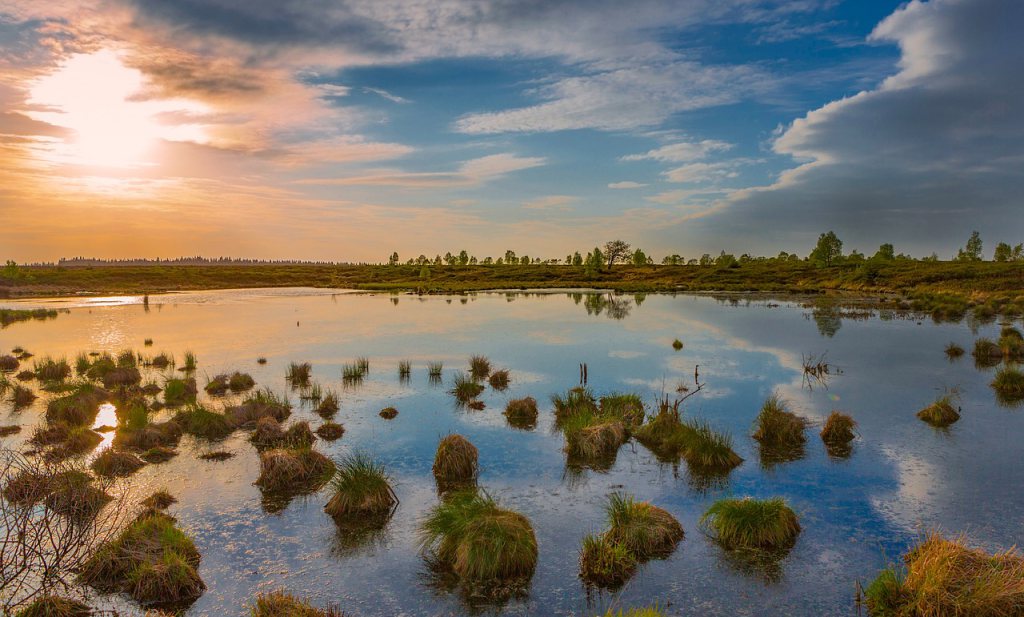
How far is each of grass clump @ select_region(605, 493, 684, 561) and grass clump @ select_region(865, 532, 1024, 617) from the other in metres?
3.25

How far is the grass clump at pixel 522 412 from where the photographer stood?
19844 mm

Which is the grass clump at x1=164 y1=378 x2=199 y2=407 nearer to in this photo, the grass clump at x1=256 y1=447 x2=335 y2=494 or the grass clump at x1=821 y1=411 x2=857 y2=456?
the grass clump at x1=256 y1=447 x2=335 y2=494

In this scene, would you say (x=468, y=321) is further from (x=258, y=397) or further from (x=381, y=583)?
(x=381, y=583)

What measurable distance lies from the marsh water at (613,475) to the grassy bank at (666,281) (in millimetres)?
57614

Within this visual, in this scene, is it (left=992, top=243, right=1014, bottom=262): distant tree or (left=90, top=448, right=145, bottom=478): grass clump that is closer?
(left=90, top=448, right=145, bottom=478): grass clump

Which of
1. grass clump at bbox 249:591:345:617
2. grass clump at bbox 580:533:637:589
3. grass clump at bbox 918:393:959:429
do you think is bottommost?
grass clump at bbox 580:533:637:589

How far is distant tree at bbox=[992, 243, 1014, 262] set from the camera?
513ft

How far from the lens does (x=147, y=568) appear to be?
9.66m

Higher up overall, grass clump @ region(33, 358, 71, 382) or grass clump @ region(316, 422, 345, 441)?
grass clump @ region(33, 358, 71, 382)

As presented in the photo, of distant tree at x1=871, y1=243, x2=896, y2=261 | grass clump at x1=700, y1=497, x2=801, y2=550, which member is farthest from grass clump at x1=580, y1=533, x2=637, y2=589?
distant tree at x1=871, y1=243, x2=896, y2=261

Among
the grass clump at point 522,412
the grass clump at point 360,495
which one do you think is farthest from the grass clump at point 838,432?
the grass clump at point 360,495

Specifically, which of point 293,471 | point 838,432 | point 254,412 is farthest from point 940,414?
point 254,412

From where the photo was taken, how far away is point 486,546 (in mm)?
10430

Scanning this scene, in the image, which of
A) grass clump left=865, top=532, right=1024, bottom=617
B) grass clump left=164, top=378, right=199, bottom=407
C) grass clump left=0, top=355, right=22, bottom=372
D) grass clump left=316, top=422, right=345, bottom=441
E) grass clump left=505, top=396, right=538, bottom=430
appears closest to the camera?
grass clump left=865, top=532, right=1024, bottom=617
